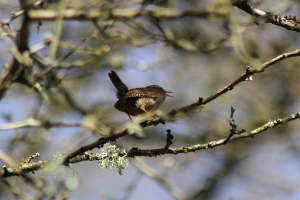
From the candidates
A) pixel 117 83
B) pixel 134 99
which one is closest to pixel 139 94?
pixel 134 99

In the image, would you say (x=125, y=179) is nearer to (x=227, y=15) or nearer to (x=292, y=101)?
(x=292, y=101)

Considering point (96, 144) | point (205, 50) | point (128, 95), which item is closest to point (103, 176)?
point (128, 95)

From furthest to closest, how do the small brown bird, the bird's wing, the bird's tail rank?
the bird's tail
the bird's wing
the small brown bird

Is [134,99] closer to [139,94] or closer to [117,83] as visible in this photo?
[139,94]

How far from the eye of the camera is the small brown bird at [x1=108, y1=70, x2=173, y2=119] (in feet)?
16.1

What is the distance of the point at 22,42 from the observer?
7.74 ft

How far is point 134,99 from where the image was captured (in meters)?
5.07

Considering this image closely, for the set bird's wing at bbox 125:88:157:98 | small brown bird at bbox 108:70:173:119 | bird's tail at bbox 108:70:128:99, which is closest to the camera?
small brown bird at bbox 108:70:173:119

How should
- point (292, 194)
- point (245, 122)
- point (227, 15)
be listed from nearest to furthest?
point (227, 15) < point (292, 194) < point (245, 122)

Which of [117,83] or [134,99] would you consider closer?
[134,99]

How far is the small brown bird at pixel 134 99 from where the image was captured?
16.1 ft

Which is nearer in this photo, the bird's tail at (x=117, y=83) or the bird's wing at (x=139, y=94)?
the bird's wing at (x=139, y=94)

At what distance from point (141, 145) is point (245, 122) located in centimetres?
202

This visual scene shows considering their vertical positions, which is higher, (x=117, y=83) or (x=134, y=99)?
(x=117, y=83)
